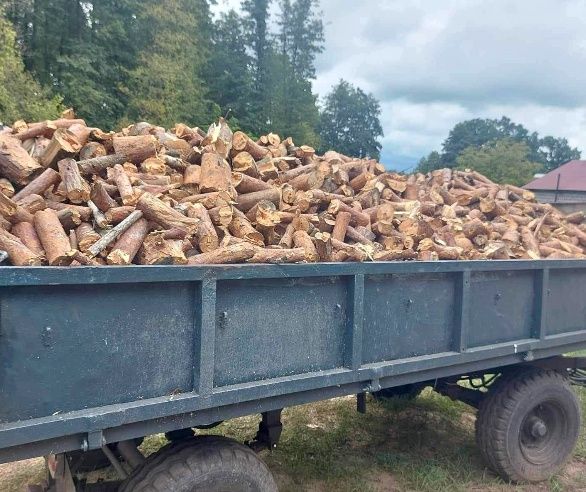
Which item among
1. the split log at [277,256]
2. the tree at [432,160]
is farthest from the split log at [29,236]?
the tree at [432,160]

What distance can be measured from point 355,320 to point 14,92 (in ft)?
51.3

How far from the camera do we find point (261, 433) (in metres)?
3.38

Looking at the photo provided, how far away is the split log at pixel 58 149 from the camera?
3088 millimetres

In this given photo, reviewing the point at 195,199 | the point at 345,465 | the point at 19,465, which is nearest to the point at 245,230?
the point at 195,199

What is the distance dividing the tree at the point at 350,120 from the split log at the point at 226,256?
5846 cm

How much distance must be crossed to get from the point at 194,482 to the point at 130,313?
0.86 meters

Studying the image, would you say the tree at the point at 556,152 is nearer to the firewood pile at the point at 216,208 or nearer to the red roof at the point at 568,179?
the red roof at the point at 568,179

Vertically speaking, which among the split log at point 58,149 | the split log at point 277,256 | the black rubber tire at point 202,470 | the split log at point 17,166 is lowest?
the black rubber tire at point 202,470

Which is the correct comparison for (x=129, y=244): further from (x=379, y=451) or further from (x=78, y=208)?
(x=379, y=451)

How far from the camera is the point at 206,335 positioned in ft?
7.85

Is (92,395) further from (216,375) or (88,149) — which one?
(88,149)

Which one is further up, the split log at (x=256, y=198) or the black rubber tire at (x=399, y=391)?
the split log at (x=256, y=198)

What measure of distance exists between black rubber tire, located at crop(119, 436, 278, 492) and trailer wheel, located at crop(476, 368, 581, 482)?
203 cm

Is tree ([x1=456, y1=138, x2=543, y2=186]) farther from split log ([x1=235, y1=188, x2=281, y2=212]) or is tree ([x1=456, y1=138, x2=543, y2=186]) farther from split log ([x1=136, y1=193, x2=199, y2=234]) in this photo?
split log ([x1=136, y1=193, x2=199, y2=234])
